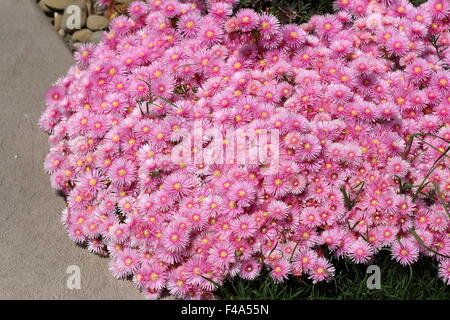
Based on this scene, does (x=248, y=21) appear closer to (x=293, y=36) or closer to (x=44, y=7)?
(x=293, y=36)

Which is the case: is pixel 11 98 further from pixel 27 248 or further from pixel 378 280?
pixel 378 280

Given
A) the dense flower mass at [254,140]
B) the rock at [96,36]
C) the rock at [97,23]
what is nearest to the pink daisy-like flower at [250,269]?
the dense flower mass at [254,140]

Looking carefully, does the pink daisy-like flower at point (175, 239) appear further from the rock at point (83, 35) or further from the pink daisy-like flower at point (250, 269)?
the rock at point (83, 35)

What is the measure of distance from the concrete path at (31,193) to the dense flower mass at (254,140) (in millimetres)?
126

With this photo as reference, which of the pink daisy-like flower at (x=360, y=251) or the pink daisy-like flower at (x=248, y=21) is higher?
the pink daisy-like flower at (x=248, y=21)

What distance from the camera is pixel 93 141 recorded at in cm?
307

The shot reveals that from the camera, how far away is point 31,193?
322 centimetres

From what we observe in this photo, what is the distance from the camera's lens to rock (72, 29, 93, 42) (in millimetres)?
4352

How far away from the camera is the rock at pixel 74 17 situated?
14.2ft

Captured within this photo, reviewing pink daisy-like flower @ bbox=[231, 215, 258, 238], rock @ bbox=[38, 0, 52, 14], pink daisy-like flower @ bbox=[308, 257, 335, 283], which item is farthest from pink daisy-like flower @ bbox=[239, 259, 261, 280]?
rock @ bbox=[38, 0, 52, 14]

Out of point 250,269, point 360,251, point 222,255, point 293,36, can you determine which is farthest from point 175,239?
point 293,36

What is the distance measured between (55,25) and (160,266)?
261 cm

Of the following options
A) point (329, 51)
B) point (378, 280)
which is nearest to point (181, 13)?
point (329, 51)

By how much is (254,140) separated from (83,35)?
2238mm
